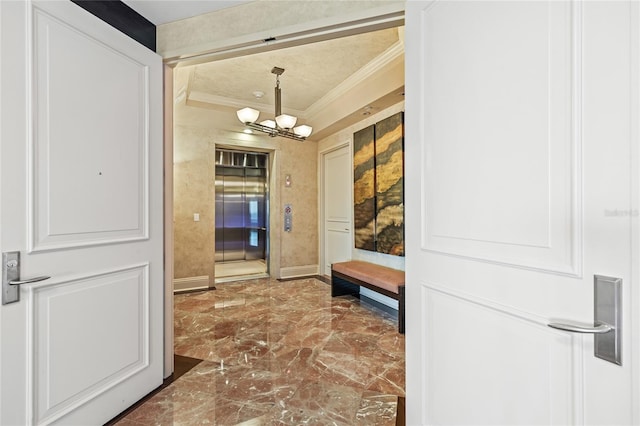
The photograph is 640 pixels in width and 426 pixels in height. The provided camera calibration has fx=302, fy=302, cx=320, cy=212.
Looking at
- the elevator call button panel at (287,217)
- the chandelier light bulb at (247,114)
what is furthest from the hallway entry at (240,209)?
the chandelier light bulb at (247,114)

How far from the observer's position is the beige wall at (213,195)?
4809mm

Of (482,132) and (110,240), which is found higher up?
(482,132)

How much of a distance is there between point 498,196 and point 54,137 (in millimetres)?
2012

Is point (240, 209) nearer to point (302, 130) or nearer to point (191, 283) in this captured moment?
point (191, 283)

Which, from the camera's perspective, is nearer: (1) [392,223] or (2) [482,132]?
(2) [482,132]

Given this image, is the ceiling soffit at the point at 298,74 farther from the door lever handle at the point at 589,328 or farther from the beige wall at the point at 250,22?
the door lever handle at the point at 589,328

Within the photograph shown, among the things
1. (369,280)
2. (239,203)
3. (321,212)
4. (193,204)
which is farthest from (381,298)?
(239,203)

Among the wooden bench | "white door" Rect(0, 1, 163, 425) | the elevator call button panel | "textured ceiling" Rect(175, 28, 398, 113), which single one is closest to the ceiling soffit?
"textured ceiling" Rect(175, 28, 398, 113)

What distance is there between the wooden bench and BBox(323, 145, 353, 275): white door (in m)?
0.64

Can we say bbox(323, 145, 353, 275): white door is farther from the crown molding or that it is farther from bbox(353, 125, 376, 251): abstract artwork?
the crown molding

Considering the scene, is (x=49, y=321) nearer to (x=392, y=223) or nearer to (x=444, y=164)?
(x=444, y=164)

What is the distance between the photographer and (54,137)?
1.50m

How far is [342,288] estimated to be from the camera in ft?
14.9

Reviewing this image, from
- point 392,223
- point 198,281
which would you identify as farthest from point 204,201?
point 392,223
